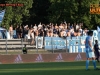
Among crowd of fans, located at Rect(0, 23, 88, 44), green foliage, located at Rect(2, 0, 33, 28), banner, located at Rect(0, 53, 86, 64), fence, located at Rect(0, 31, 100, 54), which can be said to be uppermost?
green foliage, located at Rect(2, 0, 33, 28)

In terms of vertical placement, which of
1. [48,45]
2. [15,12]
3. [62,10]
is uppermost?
[62,10]

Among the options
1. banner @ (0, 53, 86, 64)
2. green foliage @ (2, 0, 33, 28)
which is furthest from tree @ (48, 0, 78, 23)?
banner @ (0, 53, 86, 64)

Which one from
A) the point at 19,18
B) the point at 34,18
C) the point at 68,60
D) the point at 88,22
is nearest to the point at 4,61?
the point at 68,60

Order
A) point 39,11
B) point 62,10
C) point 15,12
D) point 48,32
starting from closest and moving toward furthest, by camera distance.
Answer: point 48,32
point 15,12
point 62,10
point 39,11

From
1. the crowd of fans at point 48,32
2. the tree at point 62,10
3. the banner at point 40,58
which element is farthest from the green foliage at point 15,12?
the banner at point 40,58

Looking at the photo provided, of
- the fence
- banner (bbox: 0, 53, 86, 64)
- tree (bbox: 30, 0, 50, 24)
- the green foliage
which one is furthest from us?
tree (bbox: 30, 0, 50, 24)

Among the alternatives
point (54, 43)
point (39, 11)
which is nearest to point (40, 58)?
point (54, 43)

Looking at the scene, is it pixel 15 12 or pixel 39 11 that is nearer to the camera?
pixel 15 12

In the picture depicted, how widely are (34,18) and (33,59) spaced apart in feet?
103

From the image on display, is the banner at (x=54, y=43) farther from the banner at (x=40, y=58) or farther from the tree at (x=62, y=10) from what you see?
the tree at (x=62, y=10)

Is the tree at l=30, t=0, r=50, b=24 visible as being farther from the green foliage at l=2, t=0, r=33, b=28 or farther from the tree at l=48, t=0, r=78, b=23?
the green foliage at l=2, t=0, r=33, b=28

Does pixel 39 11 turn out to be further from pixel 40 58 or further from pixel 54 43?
pixel 40 58

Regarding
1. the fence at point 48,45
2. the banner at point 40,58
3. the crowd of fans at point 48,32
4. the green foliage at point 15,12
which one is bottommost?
the banner at point 40,58

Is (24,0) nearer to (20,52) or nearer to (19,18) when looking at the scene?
(19,18)
